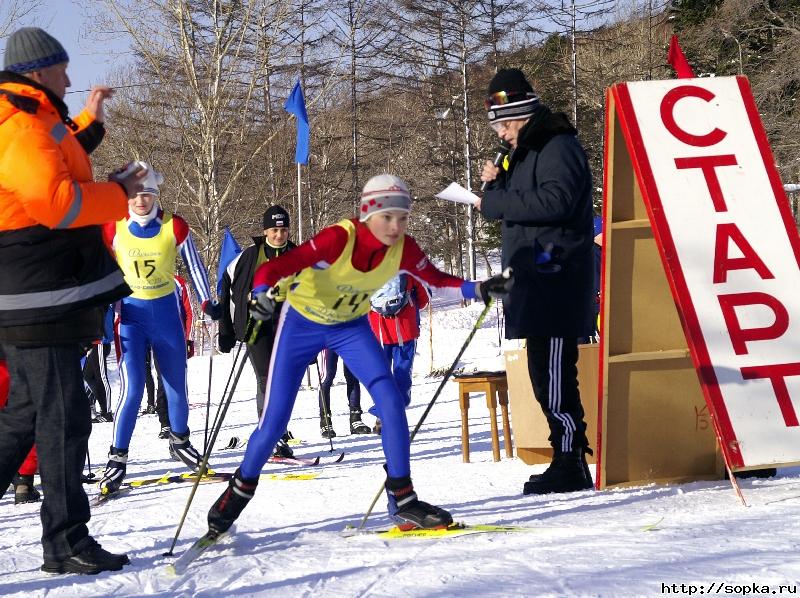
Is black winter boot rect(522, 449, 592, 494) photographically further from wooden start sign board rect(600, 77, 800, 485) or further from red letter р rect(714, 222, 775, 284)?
red letter р rect(714, 222, 775, 284)

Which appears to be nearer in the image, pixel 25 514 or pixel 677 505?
pixel 677 505

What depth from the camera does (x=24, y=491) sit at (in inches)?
275

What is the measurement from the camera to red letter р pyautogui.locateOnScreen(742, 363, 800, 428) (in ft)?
16.1

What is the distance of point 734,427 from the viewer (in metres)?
4.89

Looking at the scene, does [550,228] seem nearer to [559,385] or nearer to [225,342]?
[559,385]

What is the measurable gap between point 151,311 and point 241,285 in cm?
143

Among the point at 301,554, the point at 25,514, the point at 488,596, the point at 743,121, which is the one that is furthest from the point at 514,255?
the point at 25,514

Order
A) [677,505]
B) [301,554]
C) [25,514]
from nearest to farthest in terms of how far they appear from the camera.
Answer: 1. [301,554]
2. [677,505]
3. [25,514]

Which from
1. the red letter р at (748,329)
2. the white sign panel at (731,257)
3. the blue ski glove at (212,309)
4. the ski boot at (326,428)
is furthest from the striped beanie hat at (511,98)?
the ski boot at (326,428)

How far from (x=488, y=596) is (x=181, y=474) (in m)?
4.93

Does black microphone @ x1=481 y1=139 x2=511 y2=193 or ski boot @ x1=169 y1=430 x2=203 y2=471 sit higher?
black microphone @ x1=481 y1=139 x2=511 y2=193

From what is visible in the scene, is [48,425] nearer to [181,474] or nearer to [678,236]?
[678,236]

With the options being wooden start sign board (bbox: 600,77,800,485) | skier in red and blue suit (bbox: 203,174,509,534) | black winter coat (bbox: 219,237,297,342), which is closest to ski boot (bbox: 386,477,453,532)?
skier in red and blue suit (bbox: 203,174,509,534)

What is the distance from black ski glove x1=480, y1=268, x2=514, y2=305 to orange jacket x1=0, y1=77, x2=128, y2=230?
172 centimetres
